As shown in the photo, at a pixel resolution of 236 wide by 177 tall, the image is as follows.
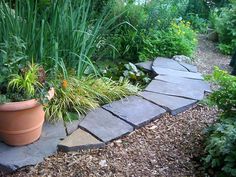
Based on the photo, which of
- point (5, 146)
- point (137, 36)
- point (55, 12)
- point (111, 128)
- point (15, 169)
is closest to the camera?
point (15, 169)

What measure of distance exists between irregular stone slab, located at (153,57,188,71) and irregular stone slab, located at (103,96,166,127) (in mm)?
900

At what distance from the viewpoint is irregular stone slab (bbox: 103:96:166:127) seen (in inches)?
100

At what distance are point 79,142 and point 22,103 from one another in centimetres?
48

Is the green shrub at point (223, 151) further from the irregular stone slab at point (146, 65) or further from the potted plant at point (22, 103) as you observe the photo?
the irregular stone slab at point (146, 65)

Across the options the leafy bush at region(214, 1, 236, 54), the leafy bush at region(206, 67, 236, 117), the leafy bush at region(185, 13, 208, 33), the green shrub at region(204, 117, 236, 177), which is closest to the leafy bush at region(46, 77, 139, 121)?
the leafy bush at region(206, 67, 236, 117)

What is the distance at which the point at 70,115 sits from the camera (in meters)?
2.56

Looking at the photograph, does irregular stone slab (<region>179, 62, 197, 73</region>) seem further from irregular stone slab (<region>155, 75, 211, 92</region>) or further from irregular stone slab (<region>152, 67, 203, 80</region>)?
irregular stone slab (<region>155, 75, 211, 92</region>)

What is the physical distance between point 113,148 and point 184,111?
0.86m

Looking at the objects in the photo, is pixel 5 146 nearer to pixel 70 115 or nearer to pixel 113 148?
pixel 70 115

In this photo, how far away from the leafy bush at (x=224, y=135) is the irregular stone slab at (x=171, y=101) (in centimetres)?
48

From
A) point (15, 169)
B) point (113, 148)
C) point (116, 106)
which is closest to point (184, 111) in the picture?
point (116, 106)

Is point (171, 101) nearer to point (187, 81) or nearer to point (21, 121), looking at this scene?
point (187, 81)

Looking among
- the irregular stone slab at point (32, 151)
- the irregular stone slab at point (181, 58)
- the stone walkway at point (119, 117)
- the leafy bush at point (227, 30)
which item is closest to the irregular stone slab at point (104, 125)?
the stone walkway at point (119, 117)

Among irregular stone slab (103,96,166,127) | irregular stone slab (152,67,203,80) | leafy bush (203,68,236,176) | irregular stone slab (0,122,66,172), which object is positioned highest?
leafy bush (203,68,236,176)
